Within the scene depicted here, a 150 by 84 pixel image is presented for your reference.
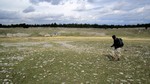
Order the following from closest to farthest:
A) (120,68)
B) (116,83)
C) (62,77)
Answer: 1. (116,83)
2. (62,77)
3. (120,68)

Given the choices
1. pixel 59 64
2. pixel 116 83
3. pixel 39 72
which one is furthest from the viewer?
pixel 59 64

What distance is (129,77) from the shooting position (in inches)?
521

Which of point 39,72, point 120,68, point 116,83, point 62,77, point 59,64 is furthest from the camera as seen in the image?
point 59,64

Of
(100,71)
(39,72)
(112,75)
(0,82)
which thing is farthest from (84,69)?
(0,82)

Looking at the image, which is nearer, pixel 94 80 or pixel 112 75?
pixel 94 80

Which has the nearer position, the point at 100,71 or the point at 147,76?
the point at 147,76

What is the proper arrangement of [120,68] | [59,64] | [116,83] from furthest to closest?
1. [59,64]
2. [120,68]
3. [116,83]

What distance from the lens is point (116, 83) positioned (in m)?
12.0

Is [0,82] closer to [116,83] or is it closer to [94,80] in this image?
[94,80]

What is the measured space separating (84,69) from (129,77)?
3.79 meters

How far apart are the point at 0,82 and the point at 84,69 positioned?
6507 millimetres

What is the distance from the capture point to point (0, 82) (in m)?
12.4

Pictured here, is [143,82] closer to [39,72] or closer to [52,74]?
[52,74]

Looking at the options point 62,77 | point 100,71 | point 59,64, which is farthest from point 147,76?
point 59,64
